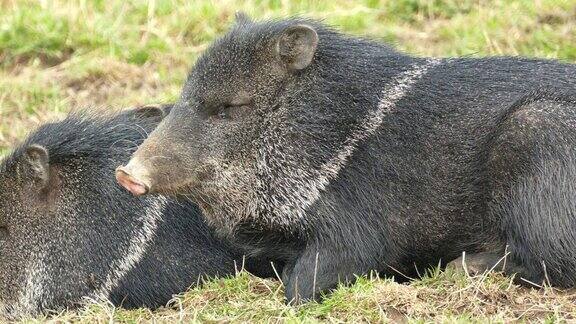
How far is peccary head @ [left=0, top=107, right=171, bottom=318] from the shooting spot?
263 inches

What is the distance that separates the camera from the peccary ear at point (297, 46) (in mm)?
6355

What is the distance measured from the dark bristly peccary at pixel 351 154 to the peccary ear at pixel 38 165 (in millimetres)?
841

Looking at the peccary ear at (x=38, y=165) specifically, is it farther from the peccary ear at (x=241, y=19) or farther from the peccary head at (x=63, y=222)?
the peccary ear at (x=241, y=19)

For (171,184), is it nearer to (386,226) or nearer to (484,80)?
(386,226)

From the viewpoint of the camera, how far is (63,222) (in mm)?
6746

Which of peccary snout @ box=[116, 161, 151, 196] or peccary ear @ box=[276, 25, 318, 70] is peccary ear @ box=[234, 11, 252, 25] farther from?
peccary snout @ box=[116, 161, 151, 196]

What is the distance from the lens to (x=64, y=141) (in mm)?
6898

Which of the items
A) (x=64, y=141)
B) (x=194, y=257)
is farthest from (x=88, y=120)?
(x=194, y=257)

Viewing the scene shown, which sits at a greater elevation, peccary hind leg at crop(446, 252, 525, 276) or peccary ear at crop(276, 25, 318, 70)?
peccary ear at crop(276, 25, 318, 70)

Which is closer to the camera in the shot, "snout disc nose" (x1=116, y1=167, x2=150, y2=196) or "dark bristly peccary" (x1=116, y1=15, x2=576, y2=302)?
"snout disc nose" (x1=116, y1=167, x2=150, y2=196)

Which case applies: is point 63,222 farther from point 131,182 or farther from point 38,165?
point 131,182

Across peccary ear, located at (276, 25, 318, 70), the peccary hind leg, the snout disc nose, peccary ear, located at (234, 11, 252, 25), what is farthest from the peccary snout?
the peccary hind leg

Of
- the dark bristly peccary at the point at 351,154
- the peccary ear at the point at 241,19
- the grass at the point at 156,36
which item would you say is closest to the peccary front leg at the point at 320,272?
the dark bristly peccary at the point at 351,154

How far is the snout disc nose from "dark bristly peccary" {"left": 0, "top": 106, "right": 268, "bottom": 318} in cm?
88
